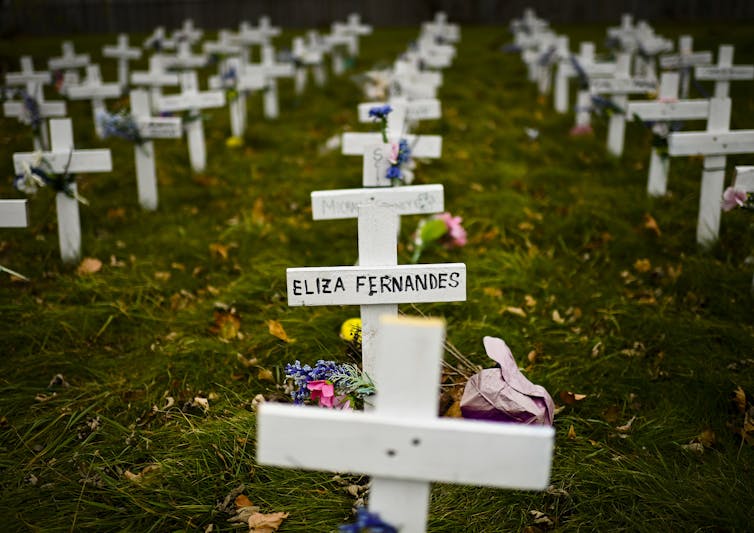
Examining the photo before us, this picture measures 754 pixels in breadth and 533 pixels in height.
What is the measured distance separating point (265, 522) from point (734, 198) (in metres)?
2.64

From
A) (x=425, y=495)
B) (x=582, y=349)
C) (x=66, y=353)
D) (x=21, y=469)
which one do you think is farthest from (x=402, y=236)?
(x=425, y=495)

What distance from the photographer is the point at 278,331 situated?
3.46 meters

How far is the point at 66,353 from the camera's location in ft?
11.3

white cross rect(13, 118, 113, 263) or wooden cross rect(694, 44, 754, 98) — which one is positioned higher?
wooden cross rect(694, 44, 754, 98)

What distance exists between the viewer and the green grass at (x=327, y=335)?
8.00 feet

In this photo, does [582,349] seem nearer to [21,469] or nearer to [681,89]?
[21,469]

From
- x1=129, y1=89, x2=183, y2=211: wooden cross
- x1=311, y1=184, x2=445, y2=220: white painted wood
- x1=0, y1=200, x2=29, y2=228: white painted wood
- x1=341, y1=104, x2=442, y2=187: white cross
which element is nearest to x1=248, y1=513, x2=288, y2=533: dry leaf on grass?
x1=311, y1=184, x2=445, y2=220: white painted wood

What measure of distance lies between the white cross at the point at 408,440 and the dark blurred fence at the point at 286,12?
19430 millimetres

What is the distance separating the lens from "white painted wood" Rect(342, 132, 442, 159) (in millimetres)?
4336

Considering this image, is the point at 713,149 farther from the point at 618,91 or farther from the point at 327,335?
the point at 327,335

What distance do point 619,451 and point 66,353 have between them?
2.64 metres

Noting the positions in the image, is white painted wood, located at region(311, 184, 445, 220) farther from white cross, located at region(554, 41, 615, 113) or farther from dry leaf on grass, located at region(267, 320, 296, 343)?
white cross, located at region(554, 41, 615, 113)

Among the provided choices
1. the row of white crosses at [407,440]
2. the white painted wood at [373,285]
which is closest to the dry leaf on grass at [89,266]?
the white painted wood at [373,285]

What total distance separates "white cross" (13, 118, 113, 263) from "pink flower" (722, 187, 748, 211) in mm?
3440
